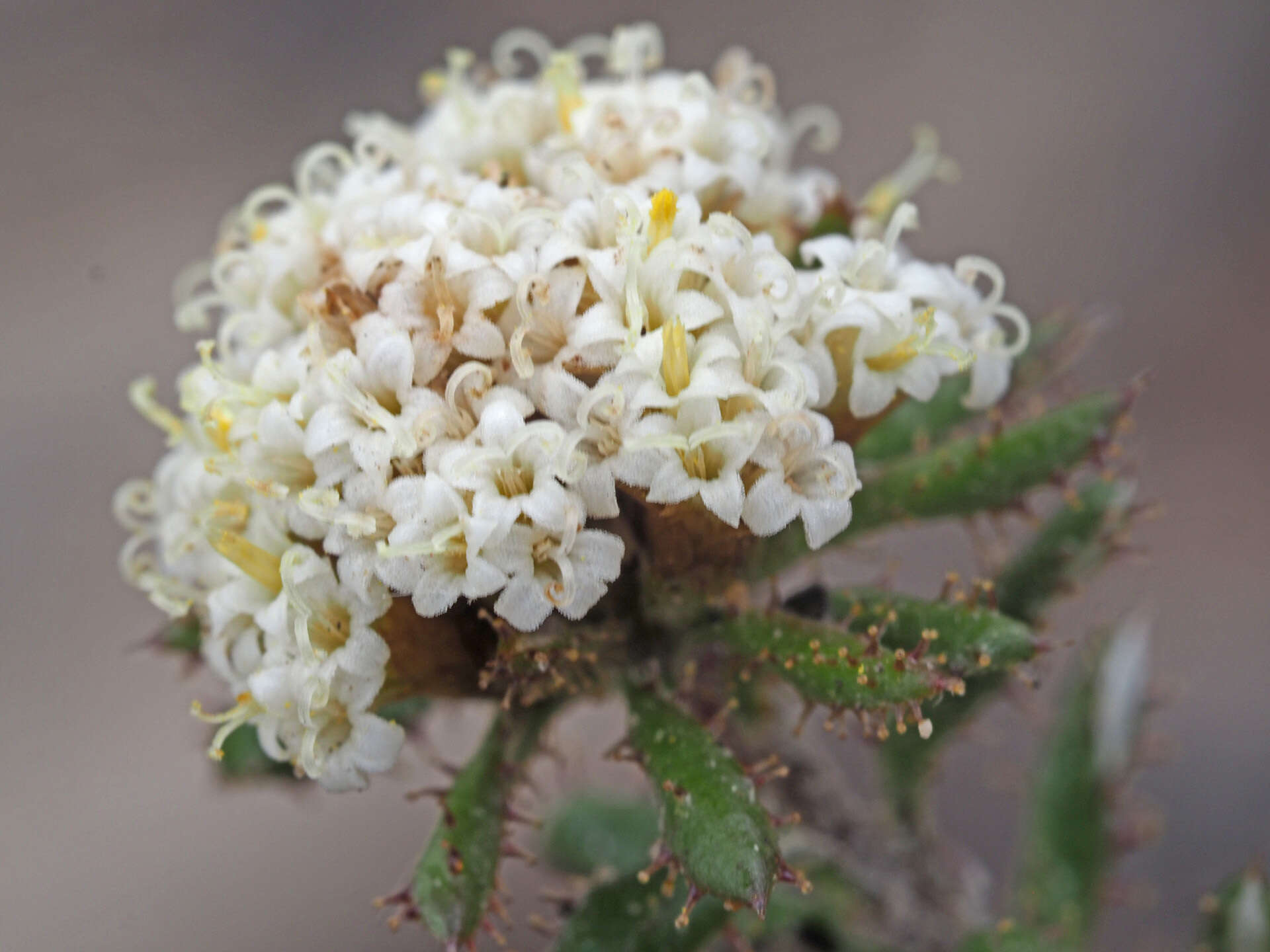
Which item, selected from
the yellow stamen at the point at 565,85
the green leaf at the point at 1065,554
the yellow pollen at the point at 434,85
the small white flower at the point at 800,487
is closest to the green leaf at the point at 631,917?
the small white flower at the point at 800,487

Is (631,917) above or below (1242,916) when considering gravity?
below

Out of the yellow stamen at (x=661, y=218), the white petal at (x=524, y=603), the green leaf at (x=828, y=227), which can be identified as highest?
the green leaf at (x=828, y=227)

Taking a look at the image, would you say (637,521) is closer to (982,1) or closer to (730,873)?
(730,873)

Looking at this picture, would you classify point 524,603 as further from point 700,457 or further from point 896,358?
point 896,358

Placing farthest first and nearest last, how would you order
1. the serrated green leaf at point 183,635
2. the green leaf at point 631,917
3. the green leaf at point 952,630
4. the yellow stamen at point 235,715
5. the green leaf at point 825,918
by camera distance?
the green leaf at point 825,918, the serrated green leaf at point 183,635, the green leaf at point 631,917, the yellow stamen at point 235,715, the green leaf at point 952,630

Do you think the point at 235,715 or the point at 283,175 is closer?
the point at 235,715

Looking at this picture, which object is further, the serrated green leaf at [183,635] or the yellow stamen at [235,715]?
the serrated green leaf at [183,635]

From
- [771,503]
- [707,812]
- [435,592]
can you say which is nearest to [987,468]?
[771,503]

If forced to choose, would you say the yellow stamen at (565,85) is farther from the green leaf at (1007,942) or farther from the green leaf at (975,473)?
the green leaf at (1007,942)
